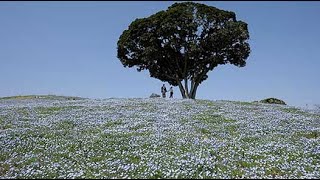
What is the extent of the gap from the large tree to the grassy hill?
82.3 feet

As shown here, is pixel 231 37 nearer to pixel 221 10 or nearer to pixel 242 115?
pixel 221 10

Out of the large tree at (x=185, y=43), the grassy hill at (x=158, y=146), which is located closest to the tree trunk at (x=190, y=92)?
the large tree at (x=185, y=43)

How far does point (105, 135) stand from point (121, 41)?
1428 inches

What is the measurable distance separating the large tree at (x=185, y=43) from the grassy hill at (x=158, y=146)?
2509 cm

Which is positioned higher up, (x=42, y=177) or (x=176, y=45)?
(x=176, y=45)

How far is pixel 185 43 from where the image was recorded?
49906 millimetres

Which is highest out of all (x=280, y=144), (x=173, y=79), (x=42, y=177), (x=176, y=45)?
(x=176, y=45)

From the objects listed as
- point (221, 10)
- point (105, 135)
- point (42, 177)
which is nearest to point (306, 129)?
point (105, 135)

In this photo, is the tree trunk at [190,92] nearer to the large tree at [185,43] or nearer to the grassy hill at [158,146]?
the large tree at [185,43]

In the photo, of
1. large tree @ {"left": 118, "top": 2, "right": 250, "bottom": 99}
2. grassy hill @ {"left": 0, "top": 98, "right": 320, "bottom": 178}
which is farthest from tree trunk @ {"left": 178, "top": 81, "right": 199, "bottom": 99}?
grassy hill @ {"left": 0, "top": 98, "right": 320, "bottom": 178}

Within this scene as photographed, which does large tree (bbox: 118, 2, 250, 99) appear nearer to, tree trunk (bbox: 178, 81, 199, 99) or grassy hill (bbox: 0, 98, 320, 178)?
tree trunk (bbox: 178, 81, 199, 99)

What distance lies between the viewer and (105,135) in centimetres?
1805

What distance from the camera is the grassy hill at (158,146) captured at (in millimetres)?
12427

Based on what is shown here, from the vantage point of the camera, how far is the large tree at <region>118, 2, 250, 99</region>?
48.9 metres
